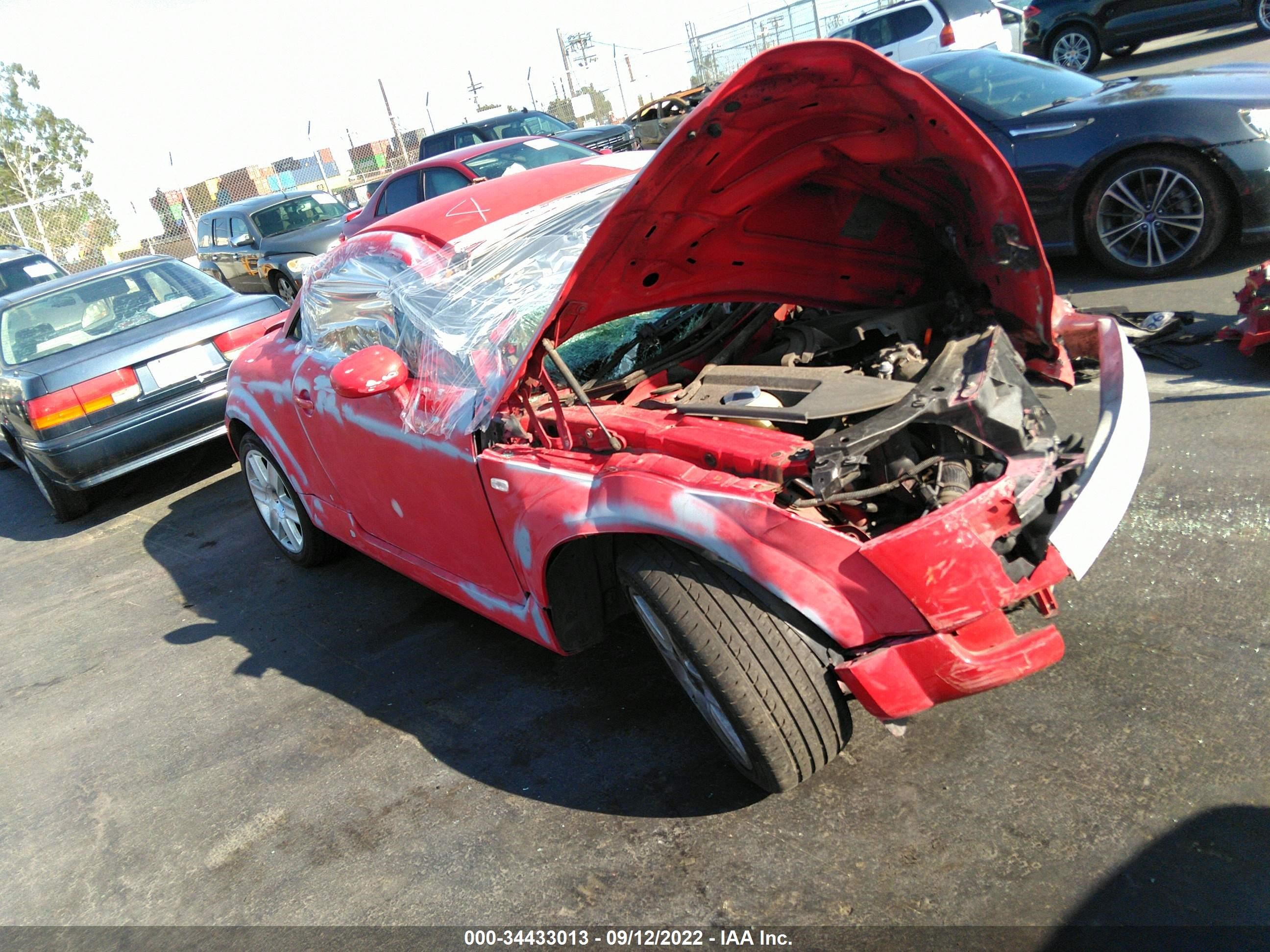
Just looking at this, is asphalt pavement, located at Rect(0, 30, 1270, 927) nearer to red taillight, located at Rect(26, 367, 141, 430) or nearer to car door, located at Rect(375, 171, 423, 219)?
red taillight, located at Rect(26, 367, 141, 430)

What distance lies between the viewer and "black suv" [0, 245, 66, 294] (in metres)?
13.8

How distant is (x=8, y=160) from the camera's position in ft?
124

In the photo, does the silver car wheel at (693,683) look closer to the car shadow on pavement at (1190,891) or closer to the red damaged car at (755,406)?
the red damaged car at (755,406)

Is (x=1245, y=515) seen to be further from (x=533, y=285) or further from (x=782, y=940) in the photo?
(x=533, y=285)

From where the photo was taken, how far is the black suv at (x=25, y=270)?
1382 cm

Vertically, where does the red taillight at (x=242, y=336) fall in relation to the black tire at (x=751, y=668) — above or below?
above

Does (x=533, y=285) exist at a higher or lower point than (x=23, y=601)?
higher

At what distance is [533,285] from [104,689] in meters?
3.02

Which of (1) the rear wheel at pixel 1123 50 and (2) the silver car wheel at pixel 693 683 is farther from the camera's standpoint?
(1) the rear wheel at pixel 1123 50

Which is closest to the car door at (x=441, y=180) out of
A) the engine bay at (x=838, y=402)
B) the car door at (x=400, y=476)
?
the car door at (x=400, y=476)

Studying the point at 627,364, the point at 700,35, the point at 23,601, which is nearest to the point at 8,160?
the point at 700,35

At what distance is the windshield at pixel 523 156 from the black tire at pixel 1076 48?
8514mm

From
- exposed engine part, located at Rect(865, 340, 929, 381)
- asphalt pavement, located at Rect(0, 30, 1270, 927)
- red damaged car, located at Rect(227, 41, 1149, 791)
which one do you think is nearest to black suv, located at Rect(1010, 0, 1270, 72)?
asphalt pavement, located at Rect(0, 30, 1270, 927)

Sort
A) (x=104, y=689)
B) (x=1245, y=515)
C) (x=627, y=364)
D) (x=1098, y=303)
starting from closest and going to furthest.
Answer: (x=1245, y=515), (x=627, y=364), (x=104, y=689), (x=1098, y=303)
